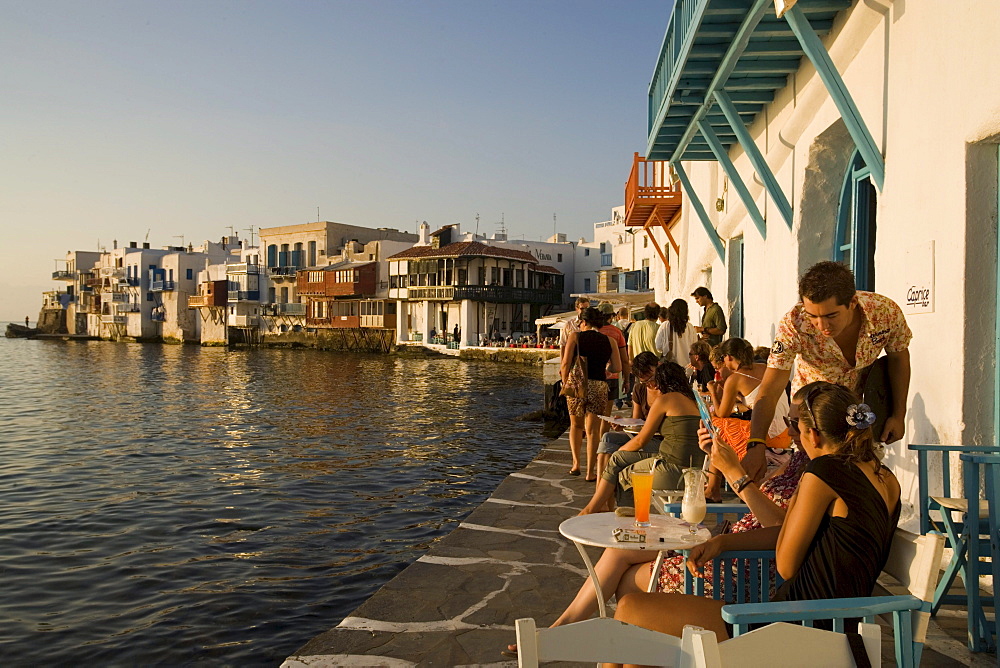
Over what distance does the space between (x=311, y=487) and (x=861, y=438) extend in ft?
31.4

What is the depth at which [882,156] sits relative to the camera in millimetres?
5410

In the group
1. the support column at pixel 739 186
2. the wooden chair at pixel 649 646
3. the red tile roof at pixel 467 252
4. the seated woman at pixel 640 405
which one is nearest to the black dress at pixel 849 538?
the wooden chair at pixel 649 646

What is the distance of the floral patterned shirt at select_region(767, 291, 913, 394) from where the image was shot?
3830 mm

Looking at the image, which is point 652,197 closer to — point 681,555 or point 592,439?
point 592,439

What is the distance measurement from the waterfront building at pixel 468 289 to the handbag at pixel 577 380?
156 feet

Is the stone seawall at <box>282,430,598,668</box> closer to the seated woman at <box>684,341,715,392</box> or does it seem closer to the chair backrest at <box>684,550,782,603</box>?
the chair backrest at <box>684,550,782,603</box>

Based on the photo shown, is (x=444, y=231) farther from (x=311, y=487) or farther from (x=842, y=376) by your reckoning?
(x=842, y=376)

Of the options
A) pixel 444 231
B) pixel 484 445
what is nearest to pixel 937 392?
pixel 484 445

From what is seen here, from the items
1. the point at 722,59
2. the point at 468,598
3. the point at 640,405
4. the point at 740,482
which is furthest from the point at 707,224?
the point at 740,482

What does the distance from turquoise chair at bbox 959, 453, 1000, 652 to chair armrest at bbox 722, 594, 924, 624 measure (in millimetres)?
1435

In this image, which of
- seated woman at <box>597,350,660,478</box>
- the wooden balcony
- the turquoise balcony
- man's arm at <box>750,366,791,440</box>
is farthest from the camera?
the wooden balcony

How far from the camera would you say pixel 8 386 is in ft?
107

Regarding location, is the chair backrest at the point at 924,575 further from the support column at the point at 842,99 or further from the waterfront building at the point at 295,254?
the waterfront building at the point at 295,254

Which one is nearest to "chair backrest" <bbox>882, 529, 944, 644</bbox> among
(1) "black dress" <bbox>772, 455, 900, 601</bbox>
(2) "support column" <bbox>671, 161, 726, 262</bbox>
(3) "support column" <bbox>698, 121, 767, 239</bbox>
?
(1) "black dress" <bbox>772, 455, 900, 601</bbox>
